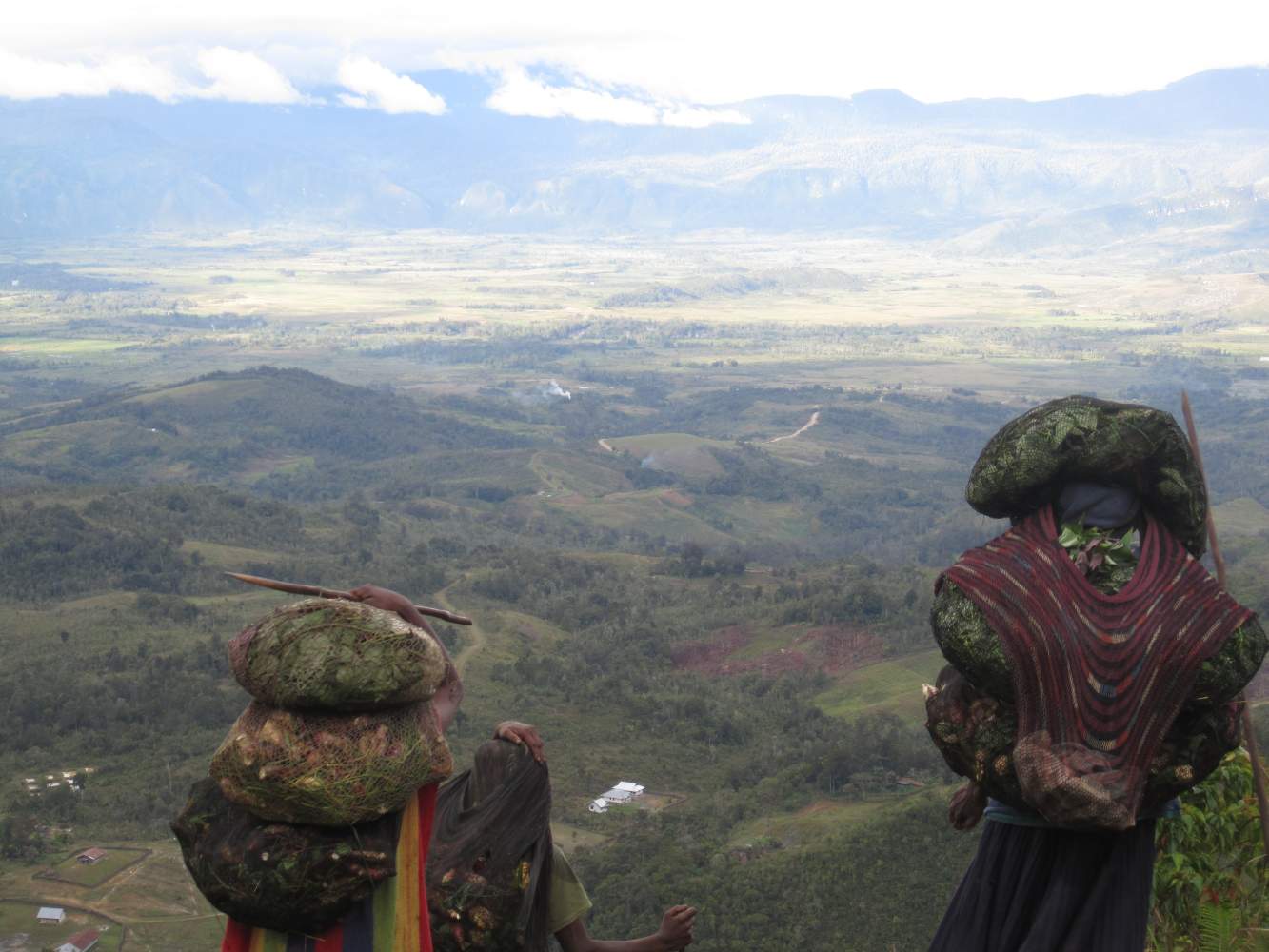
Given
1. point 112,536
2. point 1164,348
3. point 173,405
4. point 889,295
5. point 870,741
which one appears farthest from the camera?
point 889,295

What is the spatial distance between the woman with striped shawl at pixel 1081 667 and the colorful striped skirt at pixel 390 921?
1620 mm

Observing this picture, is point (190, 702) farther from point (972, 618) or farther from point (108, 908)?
point (972, 618)

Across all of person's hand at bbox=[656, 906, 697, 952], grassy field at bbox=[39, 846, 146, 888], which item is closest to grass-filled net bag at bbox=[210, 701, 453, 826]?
person's hand at bbox=[656, 906, 697, 952]

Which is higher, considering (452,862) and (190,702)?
(452,862)

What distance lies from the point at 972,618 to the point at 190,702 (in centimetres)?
2554

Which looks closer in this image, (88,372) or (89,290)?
(88,372)

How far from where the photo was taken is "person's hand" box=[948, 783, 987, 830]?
4684 mm

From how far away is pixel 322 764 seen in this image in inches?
138

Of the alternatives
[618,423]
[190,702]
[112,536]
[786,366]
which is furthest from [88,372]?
[190,702]

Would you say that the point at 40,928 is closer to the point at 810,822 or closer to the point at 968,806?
the point at 810,822

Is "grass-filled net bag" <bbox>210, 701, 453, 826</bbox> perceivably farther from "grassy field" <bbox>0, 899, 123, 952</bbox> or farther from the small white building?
the small white building

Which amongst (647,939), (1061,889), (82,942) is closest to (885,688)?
(82,942)

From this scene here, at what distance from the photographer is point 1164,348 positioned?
368ft

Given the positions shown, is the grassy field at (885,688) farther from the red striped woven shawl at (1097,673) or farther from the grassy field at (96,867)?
the red striped woven shawl at (1097,673)
